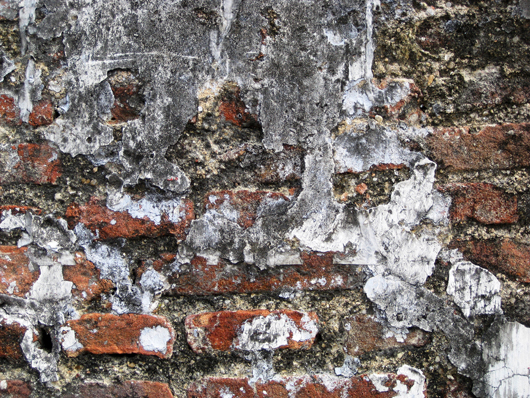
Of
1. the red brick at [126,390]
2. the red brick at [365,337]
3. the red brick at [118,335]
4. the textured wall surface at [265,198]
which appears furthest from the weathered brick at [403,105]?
the red brick at [126,390]

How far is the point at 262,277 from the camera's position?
881mm

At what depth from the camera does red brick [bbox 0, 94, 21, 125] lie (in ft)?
2.96

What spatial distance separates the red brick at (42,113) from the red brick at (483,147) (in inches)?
34.6

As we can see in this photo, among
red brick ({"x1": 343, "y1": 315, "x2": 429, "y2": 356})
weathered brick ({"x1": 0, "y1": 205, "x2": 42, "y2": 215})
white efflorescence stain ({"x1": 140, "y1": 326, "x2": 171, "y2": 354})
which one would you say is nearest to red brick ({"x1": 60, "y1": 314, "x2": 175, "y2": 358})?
white efflorescence stain ({"x1": 140, "y1": 326, "x2": 171, "y2": 354})

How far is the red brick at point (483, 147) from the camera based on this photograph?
2.69ft

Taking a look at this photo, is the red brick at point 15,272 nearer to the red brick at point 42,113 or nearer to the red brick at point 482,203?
the red brick at point 42,113

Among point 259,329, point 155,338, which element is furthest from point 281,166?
point 155,338

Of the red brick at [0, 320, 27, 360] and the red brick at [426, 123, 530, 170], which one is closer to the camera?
the red brick at [426, 123, 530, 170]

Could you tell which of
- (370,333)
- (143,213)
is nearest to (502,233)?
(370,333)

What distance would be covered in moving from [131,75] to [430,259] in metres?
0.81

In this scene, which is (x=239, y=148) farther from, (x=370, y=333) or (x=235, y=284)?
(x=370, y=333)

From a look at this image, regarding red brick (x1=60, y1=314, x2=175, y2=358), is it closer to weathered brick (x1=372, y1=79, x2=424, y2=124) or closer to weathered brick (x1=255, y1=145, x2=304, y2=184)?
weathered brick (x1=255, y1=145, x2=304, y2=184)

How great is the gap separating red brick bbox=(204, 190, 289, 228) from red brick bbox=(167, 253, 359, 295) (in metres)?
0.11

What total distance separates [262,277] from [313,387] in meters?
0.27
